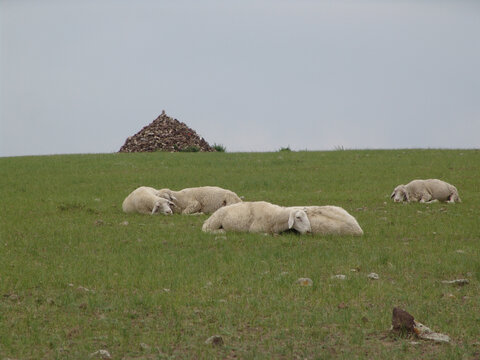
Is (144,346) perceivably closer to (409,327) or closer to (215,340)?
(215,340)

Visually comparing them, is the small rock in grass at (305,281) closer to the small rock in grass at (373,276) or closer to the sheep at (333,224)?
the small rock in grass at (373,276)

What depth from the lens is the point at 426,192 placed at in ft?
68.0

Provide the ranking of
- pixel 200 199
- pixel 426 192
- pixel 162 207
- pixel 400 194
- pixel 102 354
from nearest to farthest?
pixel 102 354, pixel 162 207, pixel 200 199, pixel 400 194, pixel 426 192

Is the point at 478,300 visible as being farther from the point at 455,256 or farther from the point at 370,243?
the point at 370,243

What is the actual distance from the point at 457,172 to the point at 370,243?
15.7m

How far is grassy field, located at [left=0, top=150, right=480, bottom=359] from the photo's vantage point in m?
7.68

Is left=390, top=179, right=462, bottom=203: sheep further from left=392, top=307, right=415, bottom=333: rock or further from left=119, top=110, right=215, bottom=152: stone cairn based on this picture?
left=119, top=110, right=215, bottom=152: stone cairn

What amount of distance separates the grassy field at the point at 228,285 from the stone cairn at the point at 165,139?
22.0 metres

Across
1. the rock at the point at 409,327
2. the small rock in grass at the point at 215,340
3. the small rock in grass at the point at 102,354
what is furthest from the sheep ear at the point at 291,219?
the small rock in grass at the point at 102,354

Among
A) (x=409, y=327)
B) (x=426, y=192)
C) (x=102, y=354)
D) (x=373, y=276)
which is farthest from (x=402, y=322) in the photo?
(x=426, y=192)

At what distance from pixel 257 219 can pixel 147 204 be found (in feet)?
16.7

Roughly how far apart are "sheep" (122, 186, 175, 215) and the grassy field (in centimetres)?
39

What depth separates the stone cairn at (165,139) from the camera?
140ft

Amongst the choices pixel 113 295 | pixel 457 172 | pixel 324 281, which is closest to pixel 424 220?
pixel 324 281
